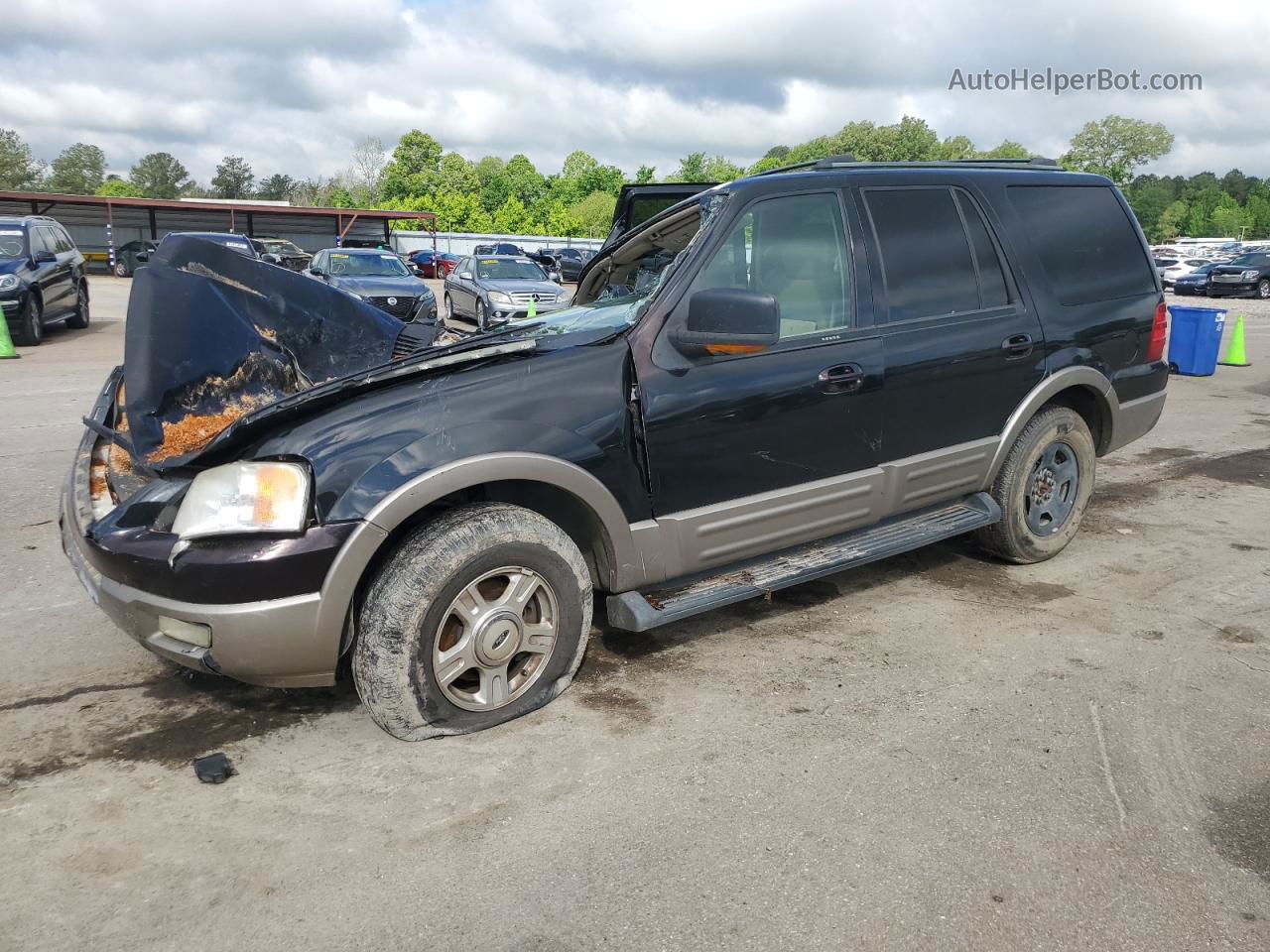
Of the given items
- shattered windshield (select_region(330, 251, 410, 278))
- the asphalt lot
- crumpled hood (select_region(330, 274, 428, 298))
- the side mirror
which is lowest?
the asphalt lot

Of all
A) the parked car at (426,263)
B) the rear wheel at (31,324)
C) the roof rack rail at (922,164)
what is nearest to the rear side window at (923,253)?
the roof rack rail at (922,164)

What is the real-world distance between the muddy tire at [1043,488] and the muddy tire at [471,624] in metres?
2.44

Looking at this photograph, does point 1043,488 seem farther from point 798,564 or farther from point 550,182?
point 550,182

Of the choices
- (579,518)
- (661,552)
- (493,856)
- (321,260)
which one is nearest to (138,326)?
(579,518)

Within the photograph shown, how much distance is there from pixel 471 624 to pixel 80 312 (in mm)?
15855

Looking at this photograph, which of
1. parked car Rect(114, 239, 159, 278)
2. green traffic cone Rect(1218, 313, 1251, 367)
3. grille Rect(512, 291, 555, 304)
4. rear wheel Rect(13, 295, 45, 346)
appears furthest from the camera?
parked car Rect(114, 239, 159, 278)

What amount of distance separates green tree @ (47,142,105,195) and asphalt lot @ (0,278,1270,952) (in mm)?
116115

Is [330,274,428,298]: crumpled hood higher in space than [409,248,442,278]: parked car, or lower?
lower

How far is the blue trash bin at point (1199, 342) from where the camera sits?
491 inches

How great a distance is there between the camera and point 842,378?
12.7 ft

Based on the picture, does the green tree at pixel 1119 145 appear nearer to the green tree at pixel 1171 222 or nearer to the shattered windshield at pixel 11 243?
the green tree at pixel 1171 222

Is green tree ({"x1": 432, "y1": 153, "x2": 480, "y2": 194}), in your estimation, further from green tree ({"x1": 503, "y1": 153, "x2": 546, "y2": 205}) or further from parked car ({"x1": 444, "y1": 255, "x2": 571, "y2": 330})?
parked car ({"x1": 444, "y1": 255, "x2": 571, "y2": 330})

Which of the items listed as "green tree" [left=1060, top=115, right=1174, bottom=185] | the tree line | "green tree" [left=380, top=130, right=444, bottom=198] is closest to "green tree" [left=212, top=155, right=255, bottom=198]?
the tree line

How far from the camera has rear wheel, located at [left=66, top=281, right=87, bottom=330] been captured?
15679 millimetres
